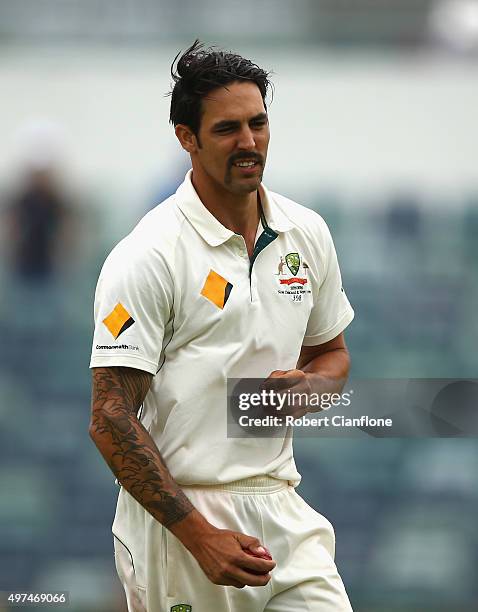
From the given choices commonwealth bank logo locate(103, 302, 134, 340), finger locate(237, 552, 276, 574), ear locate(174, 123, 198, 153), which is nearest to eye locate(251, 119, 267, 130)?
ear locate(174, 123, 198, 153)

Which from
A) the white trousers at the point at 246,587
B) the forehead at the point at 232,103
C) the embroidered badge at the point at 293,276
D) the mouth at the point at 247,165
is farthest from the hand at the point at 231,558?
the forehead at the point at 232,103

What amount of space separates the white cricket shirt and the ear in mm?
79

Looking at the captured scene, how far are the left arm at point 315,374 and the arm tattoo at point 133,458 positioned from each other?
26cm

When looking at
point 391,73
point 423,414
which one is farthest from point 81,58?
point 423,414

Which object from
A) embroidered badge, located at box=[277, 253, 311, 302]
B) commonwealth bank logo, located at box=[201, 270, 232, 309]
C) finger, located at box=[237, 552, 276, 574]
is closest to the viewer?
finger, located at box=[237, 552, 276, 574]

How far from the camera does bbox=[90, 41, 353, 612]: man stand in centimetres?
217

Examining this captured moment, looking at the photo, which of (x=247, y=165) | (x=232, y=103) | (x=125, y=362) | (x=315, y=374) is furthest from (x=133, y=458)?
(x=232, y=103)

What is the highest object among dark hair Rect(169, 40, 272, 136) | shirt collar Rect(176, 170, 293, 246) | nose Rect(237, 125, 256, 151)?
dark hair Rect(169, 40, 272, 136)

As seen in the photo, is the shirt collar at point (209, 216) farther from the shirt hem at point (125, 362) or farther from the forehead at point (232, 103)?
the shirt hem at point (125, 362)

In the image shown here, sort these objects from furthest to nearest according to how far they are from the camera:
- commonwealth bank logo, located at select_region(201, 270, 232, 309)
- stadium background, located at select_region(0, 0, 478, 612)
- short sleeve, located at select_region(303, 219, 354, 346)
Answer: stadium background, located at select_region(0, 0, 478, 612) < short sleeve, located at select_region(303, 219, 354, 346) < commonwealth bank logo, located at select_region(201, 270, 232, 309)

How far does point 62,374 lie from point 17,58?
1.25m

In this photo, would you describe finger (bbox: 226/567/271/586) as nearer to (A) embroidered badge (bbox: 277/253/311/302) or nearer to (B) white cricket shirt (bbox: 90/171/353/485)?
(B) white cricket shirt (bbox: 90/171/353/485)

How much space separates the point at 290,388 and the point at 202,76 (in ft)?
2.03

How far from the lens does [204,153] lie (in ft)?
7.61
